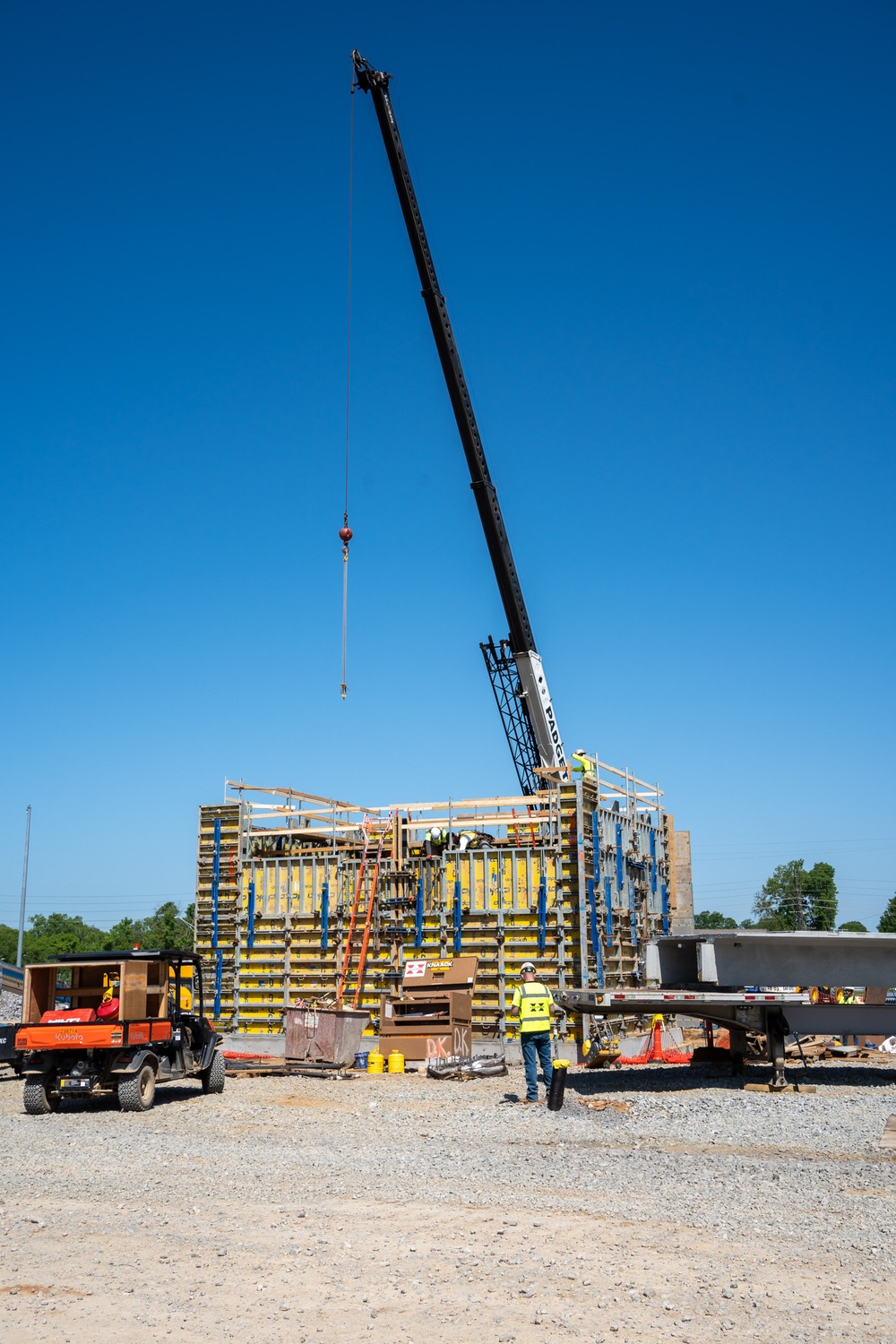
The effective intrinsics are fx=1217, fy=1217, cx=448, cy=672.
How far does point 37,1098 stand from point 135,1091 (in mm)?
1495

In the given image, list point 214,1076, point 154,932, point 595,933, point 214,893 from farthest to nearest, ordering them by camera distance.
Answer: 1. point 154,932
2. point 214,893
3. point 595,933
4. point 214,1076

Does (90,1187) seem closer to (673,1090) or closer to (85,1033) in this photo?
(85,1033)

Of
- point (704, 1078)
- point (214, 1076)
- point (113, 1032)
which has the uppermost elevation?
point (113, 1032)

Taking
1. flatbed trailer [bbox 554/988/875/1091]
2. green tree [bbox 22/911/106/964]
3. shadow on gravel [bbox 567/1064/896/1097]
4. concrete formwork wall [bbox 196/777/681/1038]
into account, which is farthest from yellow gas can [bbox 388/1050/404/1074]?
green tree [bbox 22/911/106/964]

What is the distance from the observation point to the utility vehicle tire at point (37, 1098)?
56.4 feet

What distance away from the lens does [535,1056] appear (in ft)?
55.7

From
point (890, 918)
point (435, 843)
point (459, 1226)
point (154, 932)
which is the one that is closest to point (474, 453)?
point (435, 843)

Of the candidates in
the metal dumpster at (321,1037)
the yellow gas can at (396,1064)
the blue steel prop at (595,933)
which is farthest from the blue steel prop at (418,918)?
the blue steel prop at (595,933)

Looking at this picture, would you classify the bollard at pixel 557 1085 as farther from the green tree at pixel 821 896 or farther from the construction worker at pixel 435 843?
the green tree at pixel 821 896

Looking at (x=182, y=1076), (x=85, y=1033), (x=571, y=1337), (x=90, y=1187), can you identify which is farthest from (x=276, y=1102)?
(x=571, y=1337)

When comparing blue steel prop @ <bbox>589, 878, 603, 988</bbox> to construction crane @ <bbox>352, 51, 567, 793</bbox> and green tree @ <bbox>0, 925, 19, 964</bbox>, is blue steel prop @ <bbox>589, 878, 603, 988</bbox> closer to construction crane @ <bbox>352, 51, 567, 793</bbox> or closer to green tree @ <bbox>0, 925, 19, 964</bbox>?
construction crane @ <bbox>352, 51, 567, 793</bbox>

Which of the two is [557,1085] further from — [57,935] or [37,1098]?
[57,935]

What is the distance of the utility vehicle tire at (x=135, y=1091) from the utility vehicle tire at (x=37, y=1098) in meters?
1.06

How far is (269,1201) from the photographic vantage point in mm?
10219
